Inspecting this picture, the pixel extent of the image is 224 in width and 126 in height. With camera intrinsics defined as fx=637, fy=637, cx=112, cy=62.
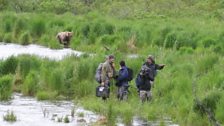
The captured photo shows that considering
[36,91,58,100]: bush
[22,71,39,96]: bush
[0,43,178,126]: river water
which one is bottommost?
[0,43,178,126]: river water

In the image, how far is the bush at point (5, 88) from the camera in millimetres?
17000

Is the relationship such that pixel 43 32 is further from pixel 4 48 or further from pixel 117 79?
pixel 117 79

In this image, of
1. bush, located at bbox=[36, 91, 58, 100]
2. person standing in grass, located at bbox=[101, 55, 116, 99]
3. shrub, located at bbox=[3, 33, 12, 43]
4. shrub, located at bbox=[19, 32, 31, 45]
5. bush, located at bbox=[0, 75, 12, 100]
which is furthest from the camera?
shrub, located at bbox=[3, 33, 12, 43]

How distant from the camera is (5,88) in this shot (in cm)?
1703

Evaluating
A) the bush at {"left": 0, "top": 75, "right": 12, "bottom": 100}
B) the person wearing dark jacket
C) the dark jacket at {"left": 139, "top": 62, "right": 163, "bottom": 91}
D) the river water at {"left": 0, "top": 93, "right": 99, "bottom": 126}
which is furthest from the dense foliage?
the dark jacket at {"left": 139, "top": 62, "right": 163, "bottom": 91}

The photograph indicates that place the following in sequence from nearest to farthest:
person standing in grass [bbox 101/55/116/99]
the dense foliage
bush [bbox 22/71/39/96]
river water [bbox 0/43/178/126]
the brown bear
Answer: river water [bbox 0/43/178/126]
the dense foliage
person standing in grass [bbox 101/55/116/99]
bush [bbox 22/71/39/96]
the brown bear

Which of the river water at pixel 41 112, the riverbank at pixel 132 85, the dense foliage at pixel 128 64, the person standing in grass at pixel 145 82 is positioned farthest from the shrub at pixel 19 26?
the person standing in grass at pixel 145 82

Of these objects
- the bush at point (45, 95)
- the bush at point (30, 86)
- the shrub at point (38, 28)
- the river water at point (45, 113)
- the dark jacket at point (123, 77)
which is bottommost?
the river water at point (45, 113)

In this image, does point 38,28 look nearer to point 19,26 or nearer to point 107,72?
point 19,26

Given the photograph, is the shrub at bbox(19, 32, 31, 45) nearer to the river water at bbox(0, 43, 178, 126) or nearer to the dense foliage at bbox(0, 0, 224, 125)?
the dense foliage at bbox(0, 0, 224, 125)

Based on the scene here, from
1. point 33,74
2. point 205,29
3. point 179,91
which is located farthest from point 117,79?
point 205,29

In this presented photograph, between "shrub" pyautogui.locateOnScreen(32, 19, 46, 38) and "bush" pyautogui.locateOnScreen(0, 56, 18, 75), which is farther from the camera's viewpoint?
"shrub" pyautogui.locateOnScreen(32, 19, 46, 38)

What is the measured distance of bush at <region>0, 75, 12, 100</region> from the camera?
1700cm

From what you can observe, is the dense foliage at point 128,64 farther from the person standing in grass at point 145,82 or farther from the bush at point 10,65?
the person standing in grass at point 145,82
